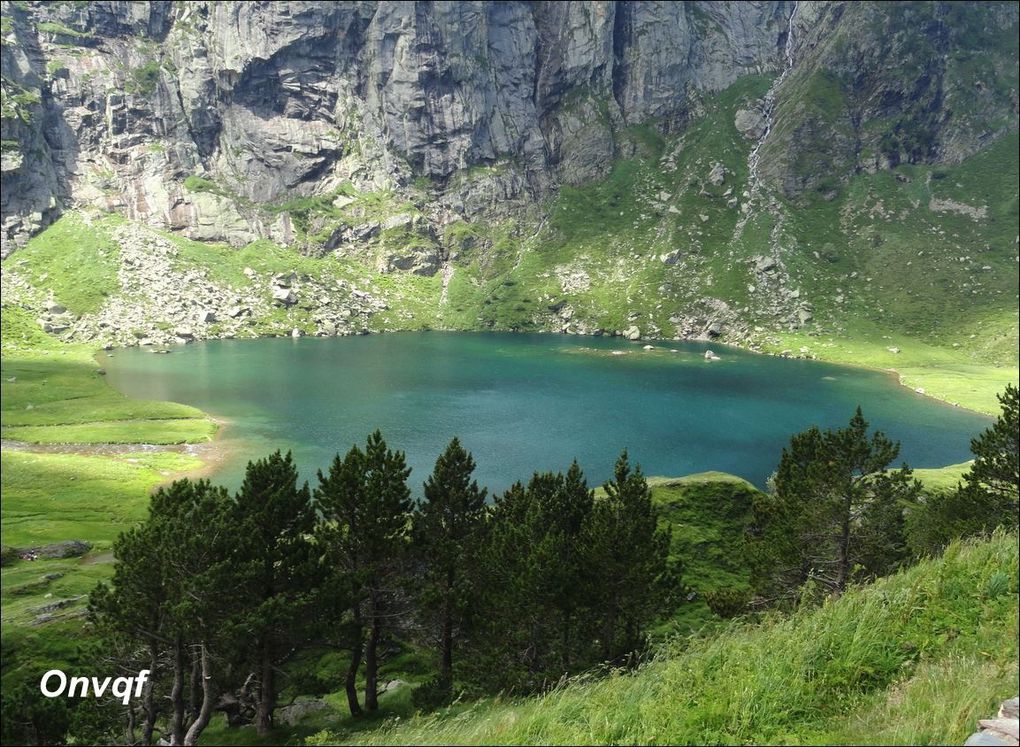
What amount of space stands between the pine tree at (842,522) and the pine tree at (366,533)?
70.5 ft

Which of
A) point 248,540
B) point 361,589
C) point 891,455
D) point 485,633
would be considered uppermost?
point 891,455

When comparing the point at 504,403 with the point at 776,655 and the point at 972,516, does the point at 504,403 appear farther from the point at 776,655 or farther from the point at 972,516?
the point at 776,655

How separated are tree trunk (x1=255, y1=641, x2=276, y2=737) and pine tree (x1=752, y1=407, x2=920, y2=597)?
2709 centimetres

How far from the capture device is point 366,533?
31.7 metres

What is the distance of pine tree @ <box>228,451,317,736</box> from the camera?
2747 cm

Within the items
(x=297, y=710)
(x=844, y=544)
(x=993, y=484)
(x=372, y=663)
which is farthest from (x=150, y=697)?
(x=993, y=484)

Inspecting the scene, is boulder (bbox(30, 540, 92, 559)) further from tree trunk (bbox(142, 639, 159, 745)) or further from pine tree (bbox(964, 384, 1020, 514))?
pine tree (bbox(964, 384, 1020, 514))

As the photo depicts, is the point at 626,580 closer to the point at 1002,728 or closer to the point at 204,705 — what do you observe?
the point at 204,705

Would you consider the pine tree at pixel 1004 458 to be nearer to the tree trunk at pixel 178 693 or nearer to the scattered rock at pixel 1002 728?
the scattered rock at pixel 1002 728

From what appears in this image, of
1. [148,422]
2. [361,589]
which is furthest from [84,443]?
[361,589]

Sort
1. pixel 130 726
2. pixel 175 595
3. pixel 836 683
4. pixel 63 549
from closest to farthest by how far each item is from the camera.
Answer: pixel 836 683, pixel 175 595, pixel 130 726, pixel 63 549

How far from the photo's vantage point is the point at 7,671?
1318 inches

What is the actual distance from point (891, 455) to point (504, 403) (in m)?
98.0

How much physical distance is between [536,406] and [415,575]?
91.0 metres
